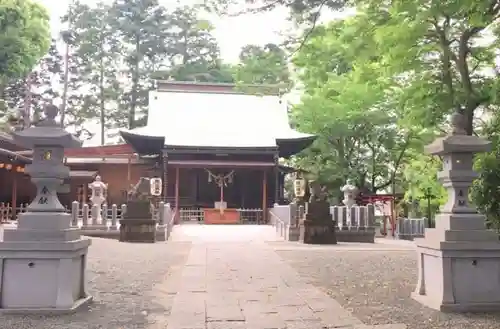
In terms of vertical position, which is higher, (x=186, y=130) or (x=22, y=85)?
(x=22, y=85)

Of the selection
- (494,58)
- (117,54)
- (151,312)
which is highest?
(117,54)

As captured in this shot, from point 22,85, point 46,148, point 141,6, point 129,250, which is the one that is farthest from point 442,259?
point 141,6

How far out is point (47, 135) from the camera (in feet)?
18.7

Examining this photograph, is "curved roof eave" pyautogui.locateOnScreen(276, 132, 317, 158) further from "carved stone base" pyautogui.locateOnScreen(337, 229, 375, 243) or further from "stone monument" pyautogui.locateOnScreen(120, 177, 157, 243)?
"stone monument" pyautogui.locateOnScreen(120, 177, 157, 243)

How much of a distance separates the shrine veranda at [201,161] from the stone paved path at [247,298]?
1340 cm

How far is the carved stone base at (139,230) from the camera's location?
14.4 m

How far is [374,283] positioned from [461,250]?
2.08 meters

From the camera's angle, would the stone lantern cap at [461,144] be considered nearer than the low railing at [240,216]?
Yes

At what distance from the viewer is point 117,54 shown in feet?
130

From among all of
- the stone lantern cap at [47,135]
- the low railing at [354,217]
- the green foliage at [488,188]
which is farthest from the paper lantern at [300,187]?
Answer: the stone lantern cap at [47,135]

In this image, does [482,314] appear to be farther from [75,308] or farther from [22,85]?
[22,85]

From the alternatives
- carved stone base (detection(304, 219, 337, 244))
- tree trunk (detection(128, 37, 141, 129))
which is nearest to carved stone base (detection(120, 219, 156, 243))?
carved stone base (detection(304, 219, 337, 244))

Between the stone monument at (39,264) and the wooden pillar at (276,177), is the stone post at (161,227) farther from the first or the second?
the stone monument at (39,264)

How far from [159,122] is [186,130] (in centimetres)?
184
